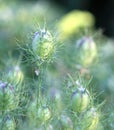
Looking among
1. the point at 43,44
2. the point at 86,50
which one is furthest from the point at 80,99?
the point at 86,50

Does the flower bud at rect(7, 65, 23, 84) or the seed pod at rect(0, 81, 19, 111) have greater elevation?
the flower bud at rect(7, 65, 23, 84)

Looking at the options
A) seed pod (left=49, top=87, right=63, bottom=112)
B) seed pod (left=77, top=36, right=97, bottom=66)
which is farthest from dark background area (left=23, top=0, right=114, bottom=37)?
seed pod (left=49, top=87, right=63, bottom=112)

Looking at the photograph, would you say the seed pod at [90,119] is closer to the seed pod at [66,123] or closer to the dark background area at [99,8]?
the seed pod at [66,123]

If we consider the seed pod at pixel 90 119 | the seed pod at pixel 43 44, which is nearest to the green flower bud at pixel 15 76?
the seed pod at pixel 43 44

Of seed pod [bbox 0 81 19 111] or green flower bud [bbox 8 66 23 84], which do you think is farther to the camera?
green flower bud [bbox 8 66 23 84]

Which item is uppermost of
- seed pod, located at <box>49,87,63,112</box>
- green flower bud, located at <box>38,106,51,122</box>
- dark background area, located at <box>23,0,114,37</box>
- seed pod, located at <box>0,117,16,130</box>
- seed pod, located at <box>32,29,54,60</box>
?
dark background area, located at <box>23,0,114,37</box>

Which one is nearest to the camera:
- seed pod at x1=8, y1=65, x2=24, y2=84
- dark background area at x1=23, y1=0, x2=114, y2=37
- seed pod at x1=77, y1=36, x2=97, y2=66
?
seed pod at x1=8, y1=65, x2=24, y2=84

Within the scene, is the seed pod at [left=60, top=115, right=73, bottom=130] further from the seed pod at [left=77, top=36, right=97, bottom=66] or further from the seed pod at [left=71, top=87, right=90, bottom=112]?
the seed pod at [left=77, top=36, right=97, bottom=66]

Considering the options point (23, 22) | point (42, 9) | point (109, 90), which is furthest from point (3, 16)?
point (109, 90)
